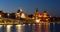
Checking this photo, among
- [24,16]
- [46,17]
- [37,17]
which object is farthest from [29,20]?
[46,17]

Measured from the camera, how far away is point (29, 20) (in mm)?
127438

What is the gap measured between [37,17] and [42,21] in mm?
3812

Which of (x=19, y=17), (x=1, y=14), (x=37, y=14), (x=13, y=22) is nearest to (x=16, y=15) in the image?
(x=19, y=17)

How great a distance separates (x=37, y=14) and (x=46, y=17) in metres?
7.47

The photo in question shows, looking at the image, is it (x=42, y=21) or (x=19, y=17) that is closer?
(x=19, y=17)

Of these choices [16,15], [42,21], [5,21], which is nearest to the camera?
[5,21]

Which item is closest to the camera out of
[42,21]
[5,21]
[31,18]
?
[5,21]

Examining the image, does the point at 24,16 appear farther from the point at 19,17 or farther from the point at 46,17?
the point at 46,17

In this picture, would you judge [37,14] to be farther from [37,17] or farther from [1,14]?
[1,14]

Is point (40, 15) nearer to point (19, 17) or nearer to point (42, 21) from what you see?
point (42, 21)

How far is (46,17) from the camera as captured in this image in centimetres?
15225

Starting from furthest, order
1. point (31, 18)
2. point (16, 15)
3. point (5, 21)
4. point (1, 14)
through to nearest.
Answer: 1. point (31, 18)
2. point (16, 15)
3. point (1, 14)
4. point (5, 21)

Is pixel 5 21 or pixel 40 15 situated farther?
pixel 40 15

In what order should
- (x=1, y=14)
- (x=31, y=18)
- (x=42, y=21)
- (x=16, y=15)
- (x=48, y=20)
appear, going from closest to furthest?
(x=1, y=14), (x=16, y=15), (x=31, y=18), (x=42, y=21), (x=48, y=20)
